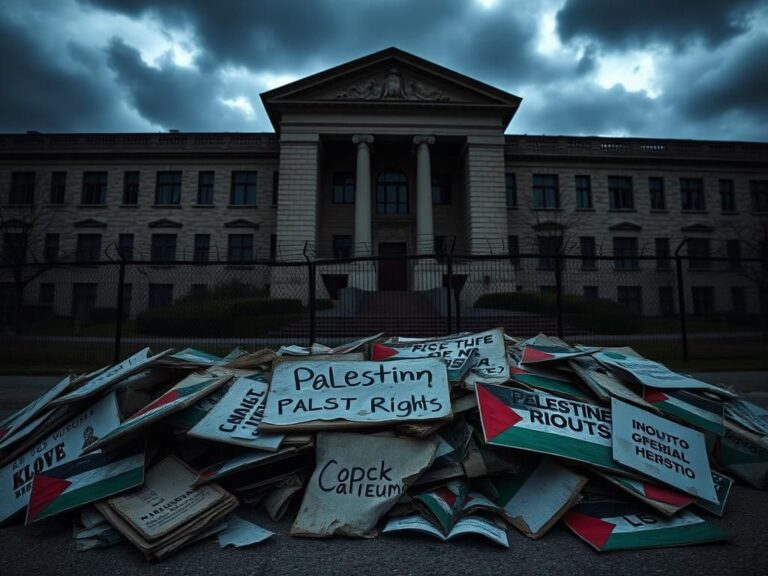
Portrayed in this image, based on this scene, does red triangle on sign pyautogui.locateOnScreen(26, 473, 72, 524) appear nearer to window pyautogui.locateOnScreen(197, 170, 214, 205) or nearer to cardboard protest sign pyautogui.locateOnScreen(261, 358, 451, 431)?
cardboard protest sign pyautogui.locateOnScreen(261, 358, 451, 431)

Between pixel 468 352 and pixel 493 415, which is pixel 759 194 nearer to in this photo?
pixel 468 352

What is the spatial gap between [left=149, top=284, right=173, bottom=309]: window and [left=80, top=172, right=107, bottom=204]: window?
80.7 ft

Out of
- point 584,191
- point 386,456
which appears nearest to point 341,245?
point 584,191

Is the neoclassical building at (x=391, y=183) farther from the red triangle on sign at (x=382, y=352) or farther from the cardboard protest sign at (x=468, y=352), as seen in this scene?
the red triangle on sign at (x=382, y=352)

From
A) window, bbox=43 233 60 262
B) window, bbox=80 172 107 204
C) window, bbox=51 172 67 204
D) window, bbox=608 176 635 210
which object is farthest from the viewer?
window, bbox=608 176 635 210

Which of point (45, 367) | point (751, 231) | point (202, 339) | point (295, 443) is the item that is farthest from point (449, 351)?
point (751, 231)

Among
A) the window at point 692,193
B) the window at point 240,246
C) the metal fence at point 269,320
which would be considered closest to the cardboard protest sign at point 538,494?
the metal fence at point 269,320

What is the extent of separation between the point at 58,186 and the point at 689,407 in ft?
130

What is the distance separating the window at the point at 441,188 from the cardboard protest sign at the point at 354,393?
2821 cm

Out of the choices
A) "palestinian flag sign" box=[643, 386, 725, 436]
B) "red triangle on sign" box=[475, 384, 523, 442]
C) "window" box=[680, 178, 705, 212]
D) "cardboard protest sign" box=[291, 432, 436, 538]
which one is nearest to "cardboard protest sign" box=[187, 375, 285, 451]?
"cardboard protest sign" box=[291, 432, 436, 538]

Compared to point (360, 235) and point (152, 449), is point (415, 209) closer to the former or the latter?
point (360, 235)

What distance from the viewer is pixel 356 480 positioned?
9.68 ft

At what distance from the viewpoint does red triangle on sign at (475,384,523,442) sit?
10.2 feet

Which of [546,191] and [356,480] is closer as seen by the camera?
[356,480]
